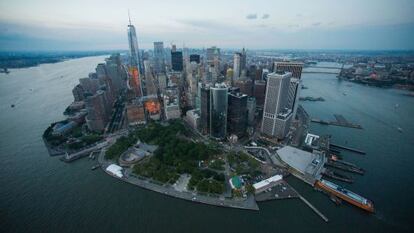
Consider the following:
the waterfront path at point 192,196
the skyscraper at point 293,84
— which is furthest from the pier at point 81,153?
the skyscraper at point 293,84

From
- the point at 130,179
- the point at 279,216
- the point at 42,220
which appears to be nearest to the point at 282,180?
the point at 279,216

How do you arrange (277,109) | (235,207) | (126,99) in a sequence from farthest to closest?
(126,99), (277,109), (235,207)

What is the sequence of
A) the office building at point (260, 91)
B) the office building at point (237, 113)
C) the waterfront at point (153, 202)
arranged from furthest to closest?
1. the office building at point (260, 91)
2. the office building at point (237, 113)
3. the waterfront at point (153, 202)

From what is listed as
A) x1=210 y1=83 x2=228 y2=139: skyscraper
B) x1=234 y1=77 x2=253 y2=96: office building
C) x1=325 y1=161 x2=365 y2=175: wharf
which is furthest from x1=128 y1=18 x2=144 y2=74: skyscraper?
x1=325 y1=161 x2=365 y2=175: wharf

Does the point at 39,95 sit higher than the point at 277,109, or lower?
lower

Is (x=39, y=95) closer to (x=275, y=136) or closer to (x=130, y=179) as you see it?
(x=130, y=179)

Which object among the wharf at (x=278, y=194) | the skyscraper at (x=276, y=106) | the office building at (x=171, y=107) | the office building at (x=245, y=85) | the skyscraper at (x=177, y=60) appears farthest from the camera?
the skyscraper at (x=177, y=60)

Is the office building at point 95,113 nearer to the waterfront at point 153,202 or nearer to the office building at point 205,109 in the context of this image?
the waterfront at point 153,202
